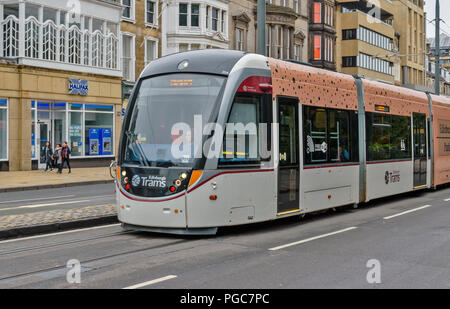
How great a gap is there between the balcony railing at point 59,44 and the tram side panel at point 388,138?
1945 cm

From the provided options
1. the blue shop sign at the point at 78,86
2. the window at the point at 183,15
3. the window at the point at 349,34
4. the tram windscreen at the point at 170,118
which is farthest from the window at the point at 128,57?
the window at the point at 349,34

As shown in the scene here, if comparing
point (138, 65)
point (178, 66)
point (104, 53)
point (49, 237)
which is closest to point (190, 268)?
point (49, 237)

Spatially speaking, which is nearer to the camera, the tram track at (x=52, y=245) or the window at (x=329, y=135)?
the tram track at (x=52, y=245)

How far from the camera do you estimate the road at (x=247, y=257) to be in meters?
6.88

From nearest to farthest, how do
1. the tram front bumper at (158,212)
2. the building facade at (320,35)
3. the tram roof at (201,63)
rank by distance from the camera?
the tram front bumper at (158,212) → the tram roof at (201,63) → the building facade at (320,35)

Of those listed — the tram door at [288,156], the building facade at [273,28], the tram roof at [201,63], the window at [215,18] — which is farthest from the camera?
the building facade at [273,28]

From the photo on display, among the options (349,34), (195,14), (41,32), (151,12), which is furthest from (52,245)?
(349,34)

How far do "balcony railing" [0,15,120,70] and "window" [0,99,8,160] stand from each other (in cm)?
247

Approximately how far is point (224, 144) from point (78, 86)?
24269mm

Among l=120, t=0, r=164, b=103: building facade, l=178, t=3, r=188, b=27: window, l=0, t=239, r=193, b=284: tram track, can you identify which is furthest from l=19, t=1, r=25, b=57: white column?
l=0, t=239, r=193, b=284: tram track

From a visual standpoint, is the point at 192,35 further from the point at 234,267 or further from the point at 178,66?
the point at 234,267

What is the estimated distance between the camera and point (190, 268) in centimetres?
755

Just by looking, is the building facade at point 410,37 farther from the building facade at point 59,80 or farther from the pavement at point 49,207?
the pavement at point 49,207

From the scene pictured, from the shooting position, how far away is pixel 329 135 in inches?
514
